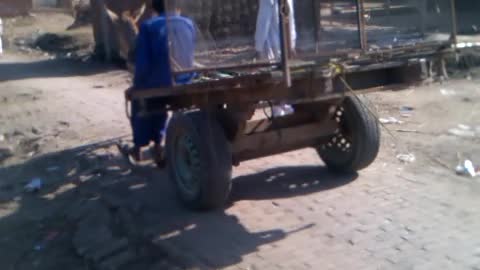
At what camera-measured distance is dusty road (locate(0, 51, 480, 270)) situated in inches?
227

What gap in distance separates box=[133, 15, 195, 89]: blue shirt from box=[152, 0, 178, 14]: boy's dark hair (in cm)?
8

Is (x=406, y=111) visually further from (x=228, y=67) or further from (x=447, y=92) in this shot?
(x=228, y=67)

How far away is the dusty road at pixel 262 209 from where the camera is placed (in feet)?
18.9

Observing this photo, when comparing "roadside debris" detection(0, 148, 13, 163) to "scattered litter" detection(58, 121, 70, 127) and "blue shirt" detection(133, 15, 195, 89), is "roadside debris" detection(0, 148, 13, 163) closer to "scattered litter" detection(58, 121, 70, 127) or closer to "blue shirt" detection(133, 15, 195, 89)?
"scattered litter" detection(58, 121, 70, 127)

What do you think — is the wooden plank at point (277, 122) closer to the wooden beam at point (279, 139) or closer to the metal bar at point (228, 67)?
the wooden beam at point (279, 139)

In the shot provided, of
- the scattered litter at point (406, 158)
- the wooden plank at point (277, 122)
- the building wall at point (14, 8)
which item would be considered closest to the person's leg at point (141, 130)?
the wooden plank at point (277, 122)

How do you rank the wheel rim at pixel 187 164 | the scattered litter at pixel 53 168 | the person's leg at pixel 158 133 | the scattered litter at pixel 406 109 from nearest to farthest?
the wheel rim at pixel 187 164, the person's leg at pixel 158 133, the scattered litter at pixel 53 168, the scattered litter at pixel 406 109

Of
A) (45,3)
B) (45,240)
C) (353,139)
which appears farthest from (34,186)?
(45,3)

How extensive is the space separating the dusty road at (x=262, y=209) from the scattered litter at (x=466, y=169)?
10 cm

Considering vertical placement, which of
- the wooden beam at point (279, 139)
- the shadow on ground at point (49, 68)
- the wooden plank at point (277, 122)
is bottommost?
the wooden beam at point (279, 139)

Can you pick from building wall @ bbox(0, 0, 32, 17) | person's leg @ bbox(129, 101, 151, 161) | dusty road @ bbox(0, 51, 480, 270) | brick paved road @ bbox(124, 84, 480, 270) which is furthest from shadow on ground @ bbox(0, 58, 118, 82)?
building wall @ bbox(0, 0, 32, 17)

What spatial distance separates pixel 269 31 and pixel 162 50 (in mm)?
1142

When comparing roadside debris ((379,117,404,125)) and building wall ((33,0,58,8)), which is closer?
roadside debris ((379,117,404,125))

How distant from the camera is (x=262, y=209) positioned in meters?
6.72
